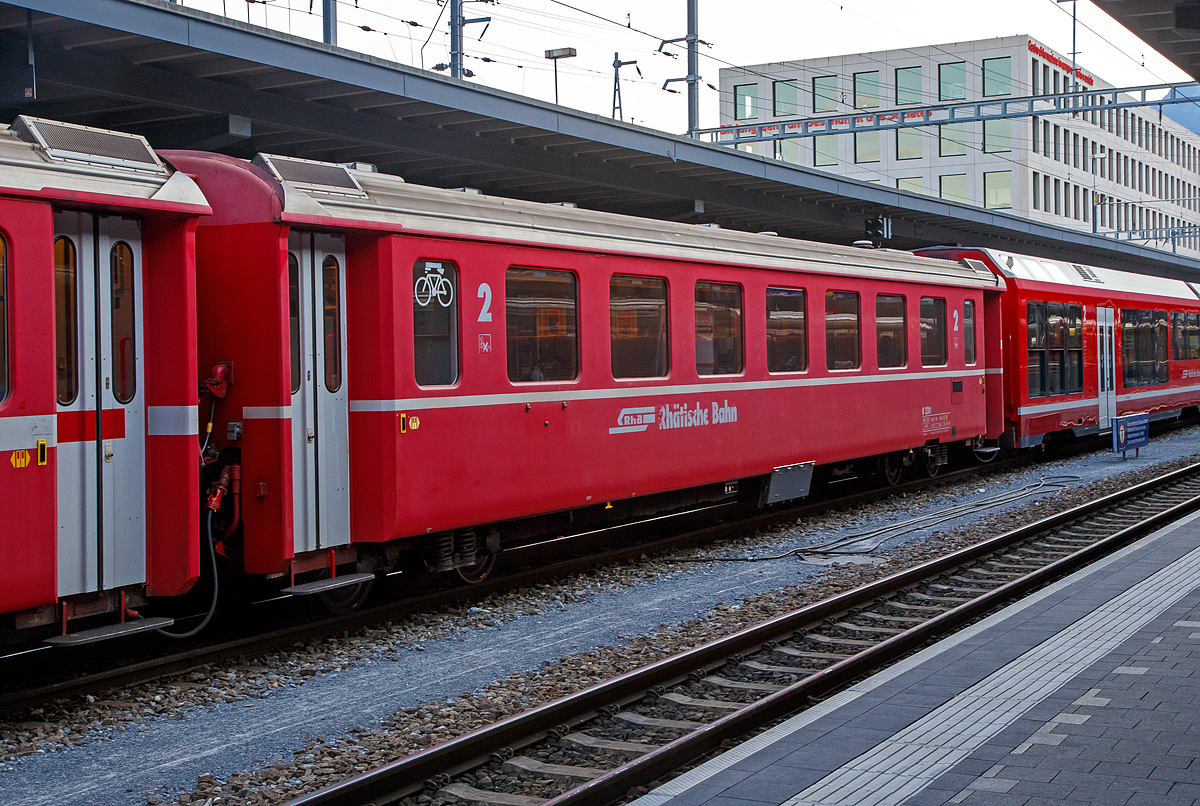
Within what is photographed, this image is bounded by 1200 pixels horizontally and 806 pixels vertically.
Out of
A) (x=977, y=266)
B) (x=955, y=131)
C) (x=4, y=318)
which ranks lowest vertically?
(x=4, y=318)

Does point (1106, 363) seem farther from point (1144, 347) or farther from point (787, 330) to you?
point (787, 330)

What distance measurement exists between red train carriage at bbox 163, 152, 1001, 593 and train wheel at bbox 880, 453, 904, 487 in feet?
9.23

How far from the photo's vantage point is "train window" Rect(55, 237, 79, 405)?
6539 mm

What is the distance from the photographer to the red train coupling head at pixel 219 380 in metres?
7.74

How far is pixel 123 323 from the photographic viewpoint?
691cm

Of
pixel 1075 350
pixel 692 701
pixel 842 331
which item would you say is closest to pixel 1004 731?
pixel 692 701

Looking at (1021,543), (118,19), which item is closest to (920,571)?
(1021,543)

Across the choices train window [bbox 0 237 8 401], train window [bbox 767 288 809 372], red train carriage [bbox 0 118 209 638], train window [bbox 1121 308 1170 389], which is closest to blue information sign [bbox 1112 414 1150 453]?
train window [bbox 1121 308 1170 389]

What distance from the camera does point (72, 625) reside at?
7.76m

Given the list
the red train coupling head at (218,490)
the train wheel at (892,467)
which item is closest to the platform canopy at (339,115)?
the red train coupling head at (218,490)

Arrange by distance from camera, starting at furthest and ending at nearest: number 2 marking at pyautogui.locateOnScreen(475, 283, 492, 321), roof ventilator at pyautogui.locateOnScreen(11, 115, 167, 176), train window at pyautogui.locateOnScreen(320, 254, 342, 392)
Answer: number 2 marking at pyautogui.locateOnScreen(475, 283, 492, 321) < train window at pyautogui.locateOnScreen(320, 254, 342, 392) < roof ventilator at pyautogui.locateOnScreen(11, 115, 167, 176)

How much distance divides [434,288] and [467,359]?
59 centimetres

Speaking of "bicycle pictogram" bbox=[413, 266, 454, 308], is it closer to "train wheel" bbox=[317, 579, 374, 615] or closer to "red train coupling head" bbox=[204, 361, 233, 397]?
"red train coupling head" bbox=[204, 361, 233, 397]

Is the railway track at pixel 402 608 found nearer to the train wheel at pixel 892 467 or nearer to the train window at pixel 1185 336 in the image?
the train wheel at pixel 892 467
